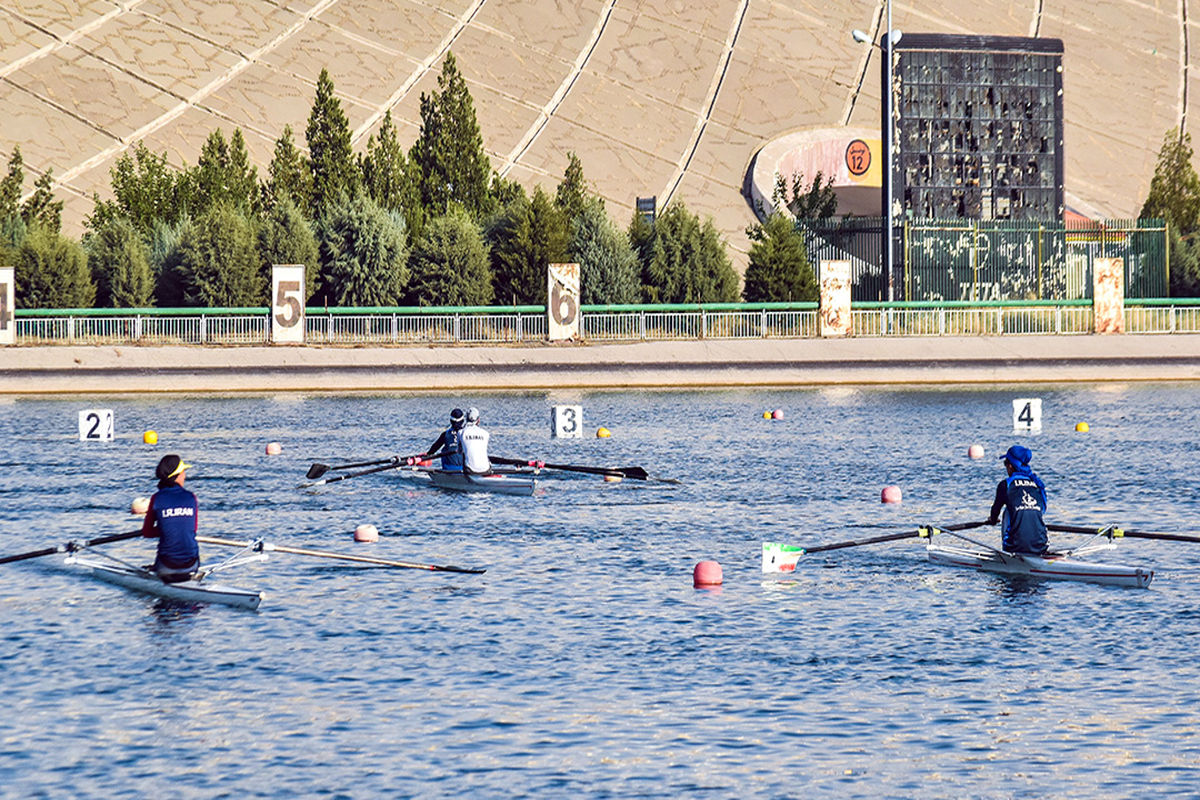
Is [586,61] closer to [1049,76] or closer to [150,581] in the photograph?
[1049,76]

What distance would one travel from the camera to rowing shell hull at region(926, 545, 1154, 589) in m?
21.9

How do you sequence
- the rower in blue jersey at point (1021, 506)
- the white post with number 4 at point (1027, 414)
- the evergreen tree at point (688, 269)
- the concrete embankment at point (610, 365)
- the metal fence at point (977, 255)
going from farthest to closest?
the evergreen tree at point (688, 269), the metal fence at point (977, 255), the concrete embankment at point (610, 365), the white post with number 4 at point (1027, 414), the rower in blue jersey at point (1021, 506)

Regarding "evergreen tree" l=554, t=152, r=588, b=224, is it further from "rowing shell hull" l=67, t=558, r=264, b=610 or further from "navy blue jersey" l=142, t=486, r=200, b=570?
"navy blue jersey" l=142, t=486, r=200, b=570

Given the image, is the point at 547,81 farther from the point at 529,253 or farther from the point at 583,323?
the point at 583,323

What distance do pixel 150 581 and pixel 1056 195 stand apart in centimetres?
5791

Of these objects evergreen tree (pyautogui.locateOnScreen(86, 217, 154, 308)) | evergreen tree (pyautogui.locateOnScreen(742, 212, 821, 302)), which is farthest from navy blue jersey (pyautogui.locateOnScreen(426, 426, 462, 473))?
evergreen tree (pyautogui.locateOnScreen(86, 217, 154, 308))

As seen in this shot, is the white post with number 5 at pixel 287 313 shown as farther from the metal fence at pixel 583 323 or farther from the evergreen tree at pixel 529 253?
the evergreen tree at pixel 529 253

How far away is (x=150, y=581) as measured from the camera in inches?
870

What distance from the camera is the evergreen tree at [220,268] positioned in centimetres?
6994

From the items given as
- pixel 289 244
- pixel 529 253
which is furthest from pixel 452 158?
pixel 289 244

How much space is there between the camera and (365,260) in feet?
238

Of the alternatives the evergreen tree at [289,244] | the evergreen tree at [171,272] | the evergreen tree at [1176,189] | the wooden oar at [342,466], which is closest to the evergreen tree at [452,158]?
the evergreen tree at [289,244]

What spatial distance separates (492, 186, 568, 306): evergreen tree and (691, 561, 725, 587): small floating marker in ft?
164

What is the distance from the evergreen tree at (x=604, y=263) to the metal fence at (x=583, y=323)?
562 centimetres
